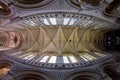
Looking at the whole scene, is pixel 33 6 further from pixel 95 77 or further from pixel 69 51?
pixel 69 51

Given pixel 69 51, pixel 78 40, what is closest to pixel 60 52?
pixel 69 51

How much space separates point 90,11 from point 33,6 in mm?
3188

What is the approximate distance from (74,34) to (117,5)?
6.29m

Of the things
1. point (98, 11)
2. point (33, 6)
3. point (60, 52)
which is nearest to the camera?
→ point (33, 6)

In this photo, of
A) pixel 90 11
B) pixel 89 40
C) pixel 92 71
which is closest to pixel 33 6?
pixel 90 11

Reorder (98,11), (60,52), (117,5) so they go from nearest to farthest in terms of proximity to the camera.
Answer: (98,11) → (117,5) → (60,52)

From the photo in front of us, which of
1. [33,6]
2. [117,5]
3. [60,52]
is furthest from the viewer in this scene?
[60,52]

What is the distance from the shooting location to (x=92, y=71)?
562 inches

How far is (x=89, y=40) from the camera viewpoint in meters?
21.4

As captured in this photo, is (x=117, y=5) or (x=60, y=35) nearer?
(x=117, y=5)

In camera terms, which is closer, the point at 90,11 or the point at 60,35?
the point at 90,11

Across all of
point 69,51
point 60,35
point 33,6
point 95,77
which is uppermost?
point 33,6

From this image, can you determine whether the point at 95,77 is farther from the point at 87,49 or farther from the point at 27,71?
the point at 87,49

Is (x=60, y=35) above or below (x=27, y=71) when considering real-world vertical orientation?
above
